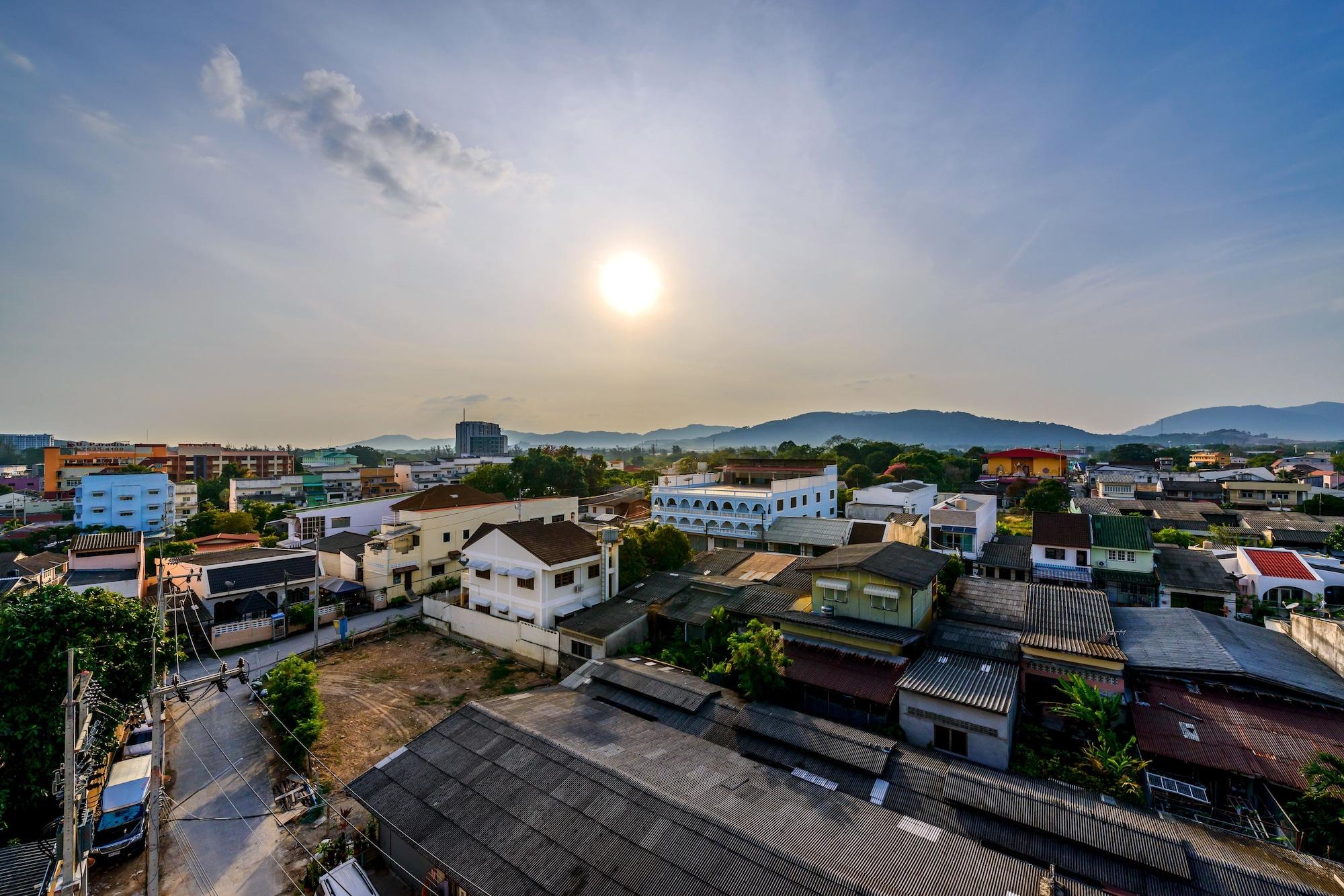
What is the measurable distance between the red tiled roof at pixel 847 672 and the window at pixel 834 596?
1.95 metres

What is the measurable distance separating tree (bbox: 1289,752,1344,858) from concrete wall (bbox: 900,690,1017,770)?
5883 millimetres

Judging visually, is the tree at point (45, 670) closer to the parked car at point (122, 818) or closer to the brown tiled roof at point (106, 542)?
the parked car at point (122, 818)

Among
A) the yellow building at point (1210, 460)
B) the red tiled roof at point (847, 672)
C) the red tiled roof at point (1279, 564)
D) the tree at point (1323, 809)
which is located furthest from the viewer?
the yellow building at point (1210, 460)

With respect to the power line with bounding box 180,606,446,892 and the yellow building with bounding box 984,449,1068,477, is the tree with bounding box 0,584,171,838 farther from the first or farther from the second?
the yellow building with bounding box 984,449,1068,477

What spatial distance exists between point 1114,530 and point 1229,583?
4903 mm

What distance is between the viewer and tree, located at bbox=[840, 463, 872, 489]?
78.8 meters

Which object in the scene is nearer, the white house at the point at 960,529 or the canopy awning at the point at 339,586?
the white house at the point at 960,529

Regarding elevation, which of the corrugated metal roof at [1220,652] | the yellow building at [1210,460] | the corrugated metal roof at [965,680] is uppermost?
the yellow building at [1210,460]

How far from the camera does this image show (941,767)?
14.7 metres

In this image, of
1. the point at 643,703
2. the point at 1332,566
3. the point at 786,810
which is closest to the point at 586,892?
the point at 786,810

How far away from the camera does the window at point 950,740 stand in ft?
54.2

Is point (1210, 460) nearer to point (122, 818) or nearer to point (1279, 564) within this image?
point (1279, 564)

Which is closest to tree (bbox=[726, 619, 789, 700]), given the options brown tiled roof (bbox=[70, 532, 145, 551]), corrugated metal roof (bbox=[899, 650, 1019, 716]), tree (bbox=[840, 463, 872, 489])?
corrugated metal roof (bbox=[899, 650, 1019, 716])

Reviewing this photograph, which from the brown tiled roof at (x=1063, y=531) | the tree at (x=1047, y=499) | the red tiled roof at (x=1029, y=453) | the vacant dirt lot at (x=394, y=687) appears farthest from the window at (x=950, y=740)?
the red tiled roof at (x=1029, y=453)
